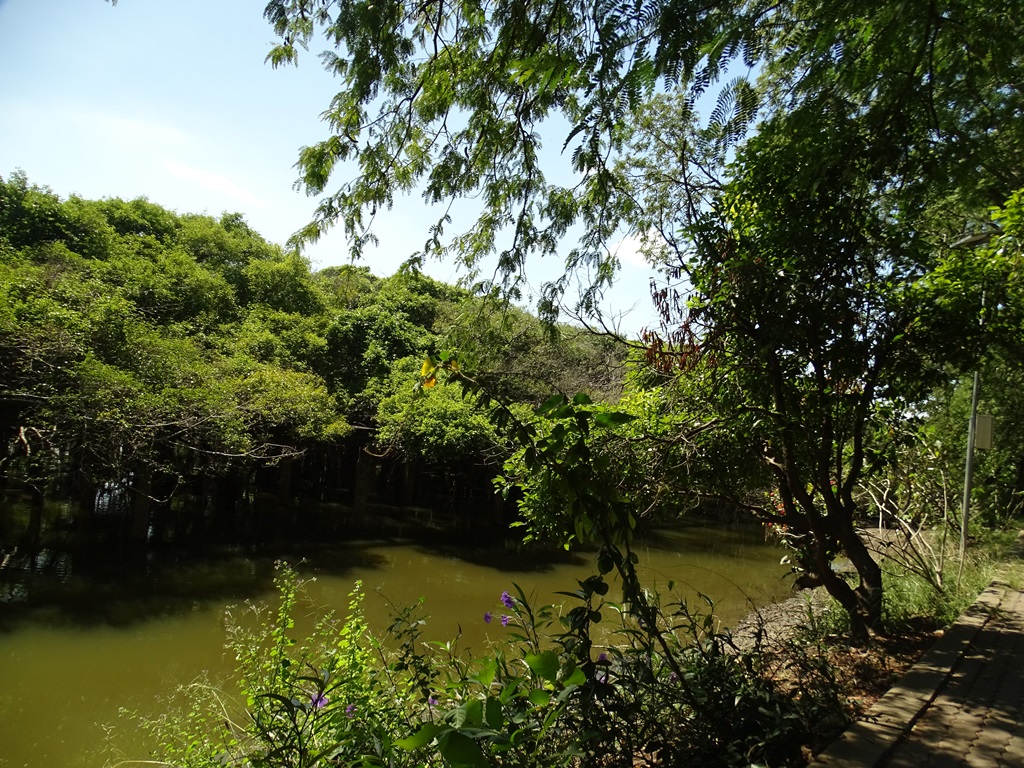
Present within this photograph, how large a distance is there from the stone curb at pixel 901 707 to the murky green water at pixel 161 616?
3.31 feet

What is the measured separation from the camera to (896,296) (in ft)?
13.8

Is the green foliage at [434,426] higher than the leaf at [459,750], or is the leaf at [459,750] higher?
the green foliage at [434,426]

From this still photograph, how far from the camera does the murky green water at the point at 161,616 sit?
220 inches

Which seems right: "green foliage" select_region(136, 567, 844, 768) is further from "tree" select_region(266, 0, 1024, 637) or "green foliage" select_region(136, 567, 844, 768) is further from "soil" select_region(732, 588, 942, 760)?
"tree" select_region(266, 0, 1024, 637)

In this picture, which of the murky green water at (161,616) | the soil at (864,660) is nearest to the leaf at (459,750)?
the soil at (864,660)

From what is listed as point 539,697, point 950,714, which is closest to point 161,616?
point 539,697

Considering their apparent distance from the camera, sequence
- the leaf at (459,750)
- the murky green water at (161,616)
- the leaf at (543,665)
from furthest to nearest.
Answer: the murky green water at (161,616)
the leaf at (543,665)
the leaf at (459,750)

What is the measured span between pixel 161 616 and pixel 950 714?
30.3 ft

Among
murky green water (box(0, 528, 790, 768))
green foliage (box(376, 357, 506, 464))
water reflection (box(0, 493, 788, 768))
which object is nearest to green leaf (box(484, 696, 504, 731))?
water reflection (box(0, 493, 788, 768))

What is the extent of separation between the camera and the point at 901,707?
333 cm

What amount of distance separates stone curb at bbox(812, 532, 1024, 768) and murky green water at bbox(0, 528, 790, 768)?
3.31ft

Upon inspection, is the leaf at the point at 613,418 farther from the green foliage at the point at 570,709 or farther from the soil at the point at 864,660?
the soil at the point at 864,660

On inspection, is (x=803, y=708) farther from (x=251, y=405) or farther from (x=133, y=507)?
(x=133, y=507)

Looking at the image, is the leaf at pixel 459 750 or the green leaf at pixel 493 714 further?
the green leaf at pixel 493 714
